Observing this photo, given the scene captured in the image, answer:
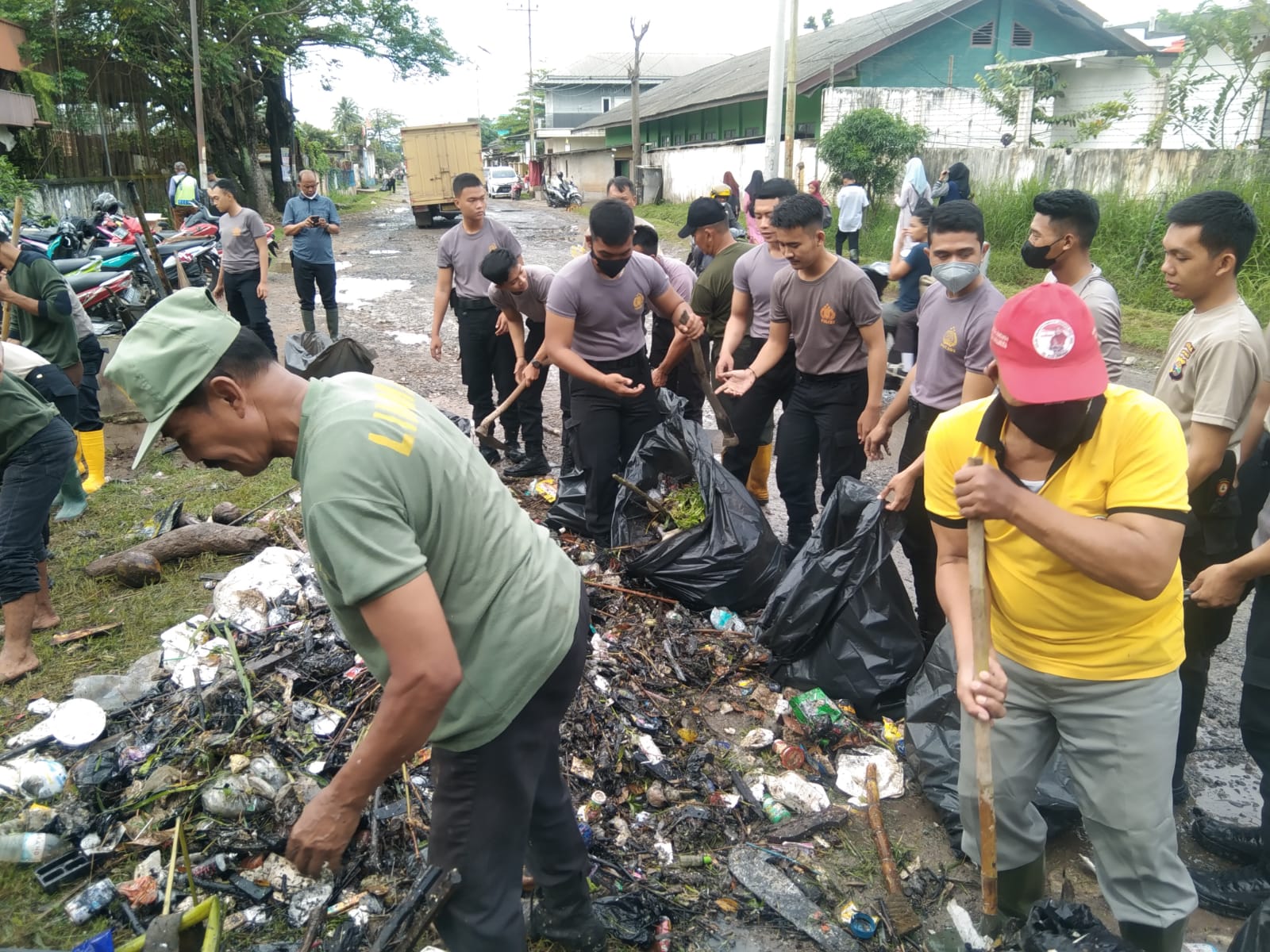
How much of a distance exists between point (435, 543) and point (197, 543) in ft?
11.7

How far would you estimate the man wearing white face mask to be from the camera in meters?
3.28

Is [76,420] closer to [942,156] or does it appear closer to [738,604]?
[738,604]

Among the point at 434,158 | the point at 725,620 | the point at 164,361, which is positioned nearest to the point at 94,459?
the point at 725,620

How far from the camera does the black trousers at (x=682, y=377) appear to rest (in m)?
5.63

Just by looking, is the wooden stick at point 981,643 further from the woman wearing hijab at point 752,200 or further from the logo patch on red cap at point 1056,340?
the woman wearing hijab at point 752,200

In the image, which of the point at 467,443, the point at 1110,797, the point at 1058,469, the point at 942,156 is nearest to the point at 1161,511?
the point at 1058,469

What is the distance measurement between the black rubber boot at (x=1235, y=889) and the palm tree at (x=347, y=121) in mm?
78313

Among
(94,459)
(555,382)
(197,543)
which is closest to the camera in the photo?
(197,543)

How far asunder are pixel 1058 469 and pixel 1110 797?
757mm

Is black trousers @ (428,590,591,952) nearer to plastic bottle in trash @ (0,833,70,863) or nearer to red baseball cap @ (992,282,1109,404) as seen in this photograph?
red baseball cap @ (992,282,1109,404)

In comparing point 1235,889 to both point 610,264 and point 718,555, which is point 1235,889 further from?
point 610,264

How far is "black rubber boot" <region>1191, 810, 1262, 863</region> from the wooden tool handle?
0.99 meters

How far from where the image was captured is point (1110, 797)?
190 cm

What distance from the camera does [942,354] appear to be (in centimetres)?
345
